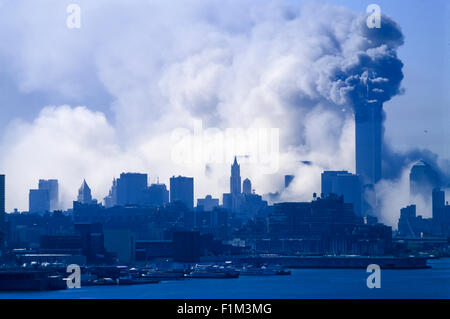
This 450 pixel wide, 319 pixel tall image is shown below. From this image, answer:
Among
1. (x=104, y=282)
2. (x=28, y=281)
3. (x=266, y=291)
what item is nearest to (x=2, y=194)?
(x=104, y=282)

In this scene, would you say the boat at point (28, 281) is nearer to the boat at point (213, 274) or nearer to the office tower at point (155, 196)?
the boat at point (213, 274)

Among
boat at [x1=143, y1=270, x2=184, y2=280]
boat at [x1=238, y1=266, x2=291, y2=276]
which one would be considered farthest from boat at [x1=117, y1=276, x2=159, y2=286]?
boat at [x1=238, y1=266, x2=291, y2=276]

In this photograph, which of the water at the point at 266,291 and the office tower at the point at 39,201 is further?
the office tower at the point at 39,201

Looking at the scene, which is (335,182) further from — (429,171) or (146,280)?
(146,280)

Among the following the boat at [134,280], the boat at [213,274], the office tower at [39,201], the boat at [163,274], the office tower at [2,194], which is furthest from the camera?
the office tower at [39,201]

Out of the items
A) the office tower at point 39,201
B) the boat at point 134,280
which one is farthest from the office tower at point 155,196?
the boat at point 134,280

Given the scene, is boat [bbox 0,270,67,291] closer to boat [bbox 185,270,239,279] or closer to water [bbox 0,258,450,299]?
water [bbox 0,258,450,299]

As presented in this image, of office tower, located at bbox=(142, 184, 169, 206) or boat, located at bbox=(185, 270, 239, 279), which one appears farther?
office tower, located at bbox=(142, 184, 169, 206)

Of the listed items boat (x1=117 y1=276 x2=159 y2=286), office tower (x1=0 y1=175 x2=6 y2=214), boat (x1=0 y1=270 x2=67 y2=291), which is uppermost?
office tower (x1=0 y1=175 x2=6 y2=214)
